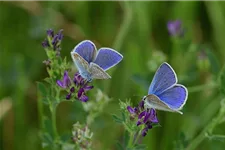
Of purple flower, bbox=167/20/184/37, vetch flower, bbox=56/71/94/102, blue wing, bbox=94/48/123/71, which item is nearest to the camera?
blue wing, bbox=94/48/123/71

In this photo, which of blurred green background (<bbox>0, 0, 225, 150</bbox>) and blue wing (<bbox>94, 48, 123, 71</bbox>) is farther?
blurred green background (<bbox>0, 0, 225, 150</bbox>)

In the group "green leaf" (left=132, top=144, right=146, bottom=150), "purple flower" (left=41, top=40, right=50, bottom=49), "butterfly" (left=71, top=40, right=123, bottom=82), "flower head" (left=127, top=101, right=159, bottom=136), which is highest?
"purple flower" (left=41, top=40, right=50, bottom=49)

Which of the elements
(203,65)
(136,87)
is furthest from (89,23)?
(203,65)

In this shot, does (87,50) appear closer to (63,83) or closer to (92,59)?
(92,59)

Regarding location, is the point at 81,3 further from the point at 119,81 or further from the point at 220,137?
the point at 220,137

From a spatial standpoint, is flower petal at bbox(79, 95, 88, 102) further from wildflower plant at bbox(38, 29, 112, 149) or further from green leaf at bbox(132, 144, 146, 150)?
green leaf at bbox(132, 144, 146, 150)

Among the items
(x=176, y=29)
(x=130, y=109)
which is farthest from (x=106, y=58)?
(x=176, y=29)

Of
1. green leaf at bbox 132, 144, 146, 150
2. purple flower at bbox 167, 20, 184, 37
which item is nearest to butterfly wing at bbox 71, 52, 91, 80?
green leaf at bbox 132, 144, 146, 150
